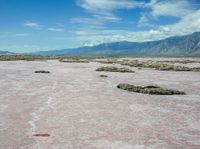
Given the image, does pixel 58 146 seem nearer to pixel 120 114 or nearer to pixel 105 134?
pixel 105 134

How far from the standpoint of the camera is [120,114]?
34.4 feet

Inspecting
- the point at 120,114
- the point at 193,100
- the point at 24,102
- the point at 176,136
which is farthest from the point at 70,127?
the point at 193,100

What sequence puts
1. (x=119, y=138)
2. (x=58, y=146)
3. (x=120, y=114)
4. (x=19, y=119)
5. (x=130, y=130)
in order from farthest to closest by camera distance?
(x=120, y=114), (x=19, y=119), (x=130, y=130), (x=119, y=138), (x=58, y=146)

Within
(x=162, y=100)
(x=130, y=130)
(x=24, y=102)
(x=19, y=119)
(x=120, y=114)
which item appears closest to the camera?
(x=130, y=130)

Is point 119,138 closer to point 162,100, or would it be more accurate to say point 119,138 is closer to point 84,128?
point 84,128

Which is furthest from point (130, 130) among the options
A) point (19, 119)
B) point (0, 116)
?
point (0, 116)

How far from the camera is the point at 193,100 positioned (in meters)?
14.0

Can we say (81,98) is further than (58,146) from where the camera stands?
Yes

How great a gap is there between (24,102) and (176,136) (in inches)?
303

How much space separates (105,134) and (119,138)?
0.53 meters

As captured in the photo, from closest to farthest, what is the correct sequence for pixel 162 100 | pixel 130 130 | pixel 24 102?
pixel 130 130
pixel 24 102
pixel 162 100

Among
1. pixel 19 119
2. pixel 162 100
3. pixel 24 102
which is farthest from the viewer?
pixel 162 100

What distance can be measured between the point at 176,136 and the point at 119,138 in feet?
5.92

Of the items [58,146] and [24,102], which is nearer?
[58,146]
